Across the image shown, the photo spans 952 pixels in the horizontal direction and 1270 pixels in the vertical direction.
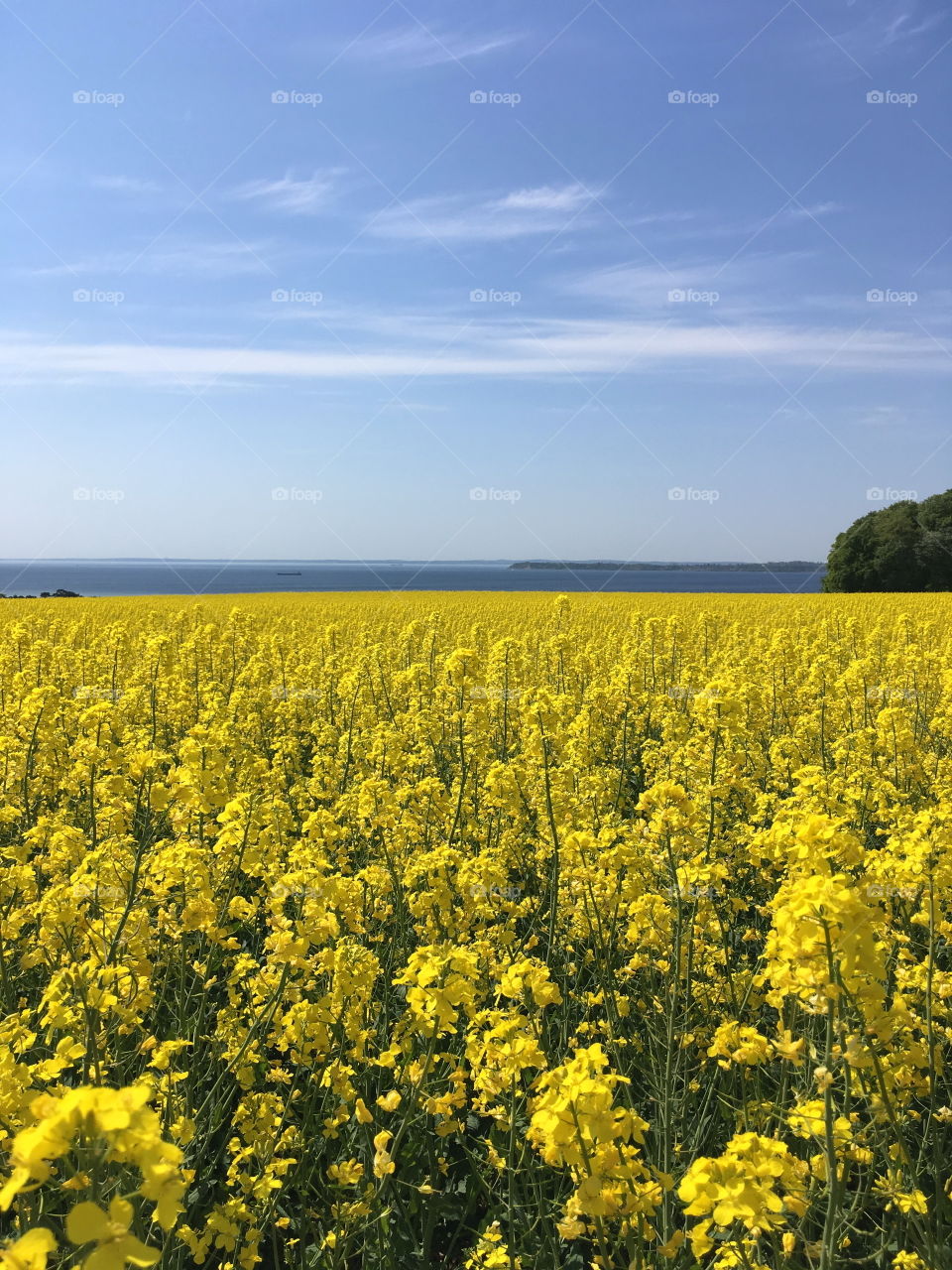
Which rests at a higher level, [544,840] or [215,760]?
[215,760]

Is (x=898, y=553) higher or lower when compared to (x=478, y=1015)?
higher

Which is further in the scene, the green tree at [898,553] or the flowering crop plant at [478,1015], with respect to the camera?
the green tree at [898,553]

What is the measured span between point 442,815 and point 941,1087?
293 centimetres

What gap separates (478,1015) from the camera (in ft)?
7.70

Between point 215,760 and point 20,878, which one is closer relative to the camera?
point 20,878

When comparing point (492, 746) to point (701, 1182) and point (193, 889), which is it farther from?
point (701, 1182)

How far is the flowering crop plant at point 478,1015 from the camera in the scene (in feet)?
6.10

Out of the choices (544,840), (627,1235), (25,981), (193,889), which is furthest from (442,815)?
(627,1235)

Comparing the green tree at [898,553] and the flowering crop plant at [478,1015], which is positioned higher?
the green tree at [898,553]

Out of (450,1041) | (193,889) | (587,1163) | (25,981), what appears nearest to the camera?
(587,1163)

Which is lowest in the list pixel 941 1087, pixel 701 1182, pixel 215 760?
pixel 941 1087

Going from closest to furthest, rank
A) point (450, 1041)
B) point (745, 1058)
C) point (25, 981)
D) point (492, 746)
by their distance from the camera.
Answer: point (745, 1058) < point (450, 1041) < point (25, 981) < point (492, 746)

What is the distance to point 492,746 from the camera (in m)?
7.25

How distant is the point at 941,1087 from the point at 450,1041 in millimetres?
2194
